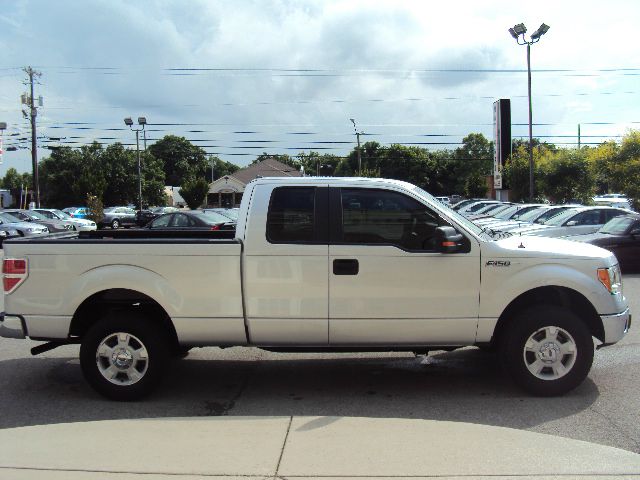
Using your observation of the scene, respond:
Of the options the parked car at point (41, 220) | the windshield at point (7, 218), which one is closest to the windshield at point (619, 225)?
the windshield at point (7, 218)

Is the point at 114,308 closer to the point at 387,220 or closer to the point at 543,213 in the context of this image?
the point at 387,220

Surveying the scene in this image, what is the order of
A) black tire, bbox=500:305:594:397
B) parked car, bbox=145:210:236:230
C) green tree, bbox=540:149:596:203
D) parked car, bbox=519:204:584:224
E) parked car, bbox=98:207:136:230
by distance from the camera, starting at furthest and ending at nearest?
1. parked car, bbox=98:207:136:230
2. green tree, bbox=540:149:596:203
3. parked car, bbox=145:210:236:230
4. parked car, bbox=519:204:584:224
5. black tire, bbox=500:305:594:397

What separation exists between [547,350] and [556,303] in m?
0.55

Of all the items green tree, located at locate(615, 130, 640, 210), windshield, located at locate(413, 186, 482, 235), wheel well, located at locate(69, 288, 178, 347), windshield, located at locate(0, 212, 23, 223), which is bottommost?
wheel well, located at locate(69, 288, 178, 347)

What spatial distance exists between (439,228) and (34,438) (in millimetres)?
3525

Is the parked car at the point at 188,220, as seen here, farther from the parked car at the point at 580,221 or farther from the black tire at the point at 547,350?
the black tire at the point at 547,350

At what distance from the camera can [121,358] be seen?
531cm

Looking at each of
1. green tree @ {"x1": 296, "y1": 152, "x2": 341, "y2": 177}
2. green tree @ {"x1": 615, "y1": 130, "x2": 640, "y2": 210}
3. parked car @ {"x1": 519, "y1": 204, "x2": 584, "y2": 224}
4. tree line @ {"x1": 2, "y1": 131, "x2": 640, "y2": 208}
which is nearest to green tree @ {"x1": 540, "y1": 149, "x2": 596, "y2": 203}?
tree line @ {"x1": 2, "y1": 131, "x2": 640, "y2": 208}

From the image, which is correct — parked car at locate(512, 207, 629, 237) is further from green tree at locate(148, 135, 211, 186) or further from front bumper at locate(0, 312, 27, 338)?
green tree at locate(148, 135, 211, 186)

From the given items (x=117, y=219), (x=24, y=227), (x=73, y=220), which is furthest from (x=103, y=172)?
(x=24, y=227)

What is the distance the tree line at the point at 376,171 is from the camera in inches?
1186

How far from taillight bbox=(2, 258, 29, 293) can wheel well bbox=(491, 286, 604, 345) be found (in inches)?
166

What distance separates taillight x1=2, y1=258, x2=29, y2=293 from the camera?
530 centimetres

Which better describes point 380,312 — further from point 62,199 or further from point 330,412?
point 62,199
